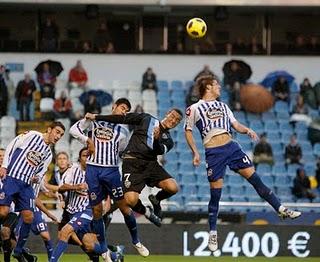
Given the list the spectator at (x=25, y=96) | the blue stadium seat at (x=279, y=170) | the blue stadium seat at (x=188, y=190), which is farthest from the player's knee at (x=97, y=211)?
the spectator at (x=25, y=96)

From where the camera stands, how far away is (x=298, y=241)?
2270 centimetres

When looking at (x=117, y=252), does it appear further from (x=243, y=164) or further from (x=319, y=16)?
(x=319, y=16)

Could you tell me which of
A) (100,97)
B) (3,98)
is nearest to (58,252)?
(3,98)

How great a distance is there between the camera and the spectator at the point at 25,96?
2936cm

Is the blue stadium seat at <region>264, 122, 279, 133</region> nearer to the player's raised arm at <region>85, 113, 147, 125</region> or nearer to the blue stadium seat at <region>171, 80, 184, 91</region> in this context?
the blue stadium seat at <region>171, 80, 184, 91</region>

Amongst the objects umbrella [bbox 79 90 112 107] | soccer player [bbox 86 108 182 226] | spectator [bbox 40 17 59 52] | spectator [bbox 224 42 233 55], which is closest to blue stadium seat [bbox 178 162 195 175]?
umbrella [bbox 79 90 112 107]

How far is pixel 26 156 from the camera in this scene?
664 inches

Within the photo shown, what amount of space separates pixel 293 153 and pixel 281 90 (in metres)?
2.35

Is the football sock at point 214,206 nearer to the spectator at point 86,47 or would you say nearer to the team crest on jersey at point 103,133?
the team crest on jersey at point 103,133

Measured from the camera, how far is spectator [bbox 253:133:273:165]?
2875 centimetres

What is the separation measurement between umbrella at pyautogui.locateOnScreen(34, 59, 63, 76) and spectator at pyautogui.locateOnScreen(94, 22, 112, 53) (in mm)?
1196

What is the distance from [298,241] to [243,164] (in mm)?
6321

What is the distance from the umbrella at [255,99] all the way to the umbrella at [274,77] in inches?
21.5

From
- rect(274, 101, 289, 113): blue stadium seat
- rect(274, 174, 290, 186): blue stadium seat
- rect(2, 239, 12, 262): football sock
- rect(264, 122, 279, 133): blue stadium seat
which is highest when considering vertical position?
rect(274, 101, 289, 113): blue stadium seat
